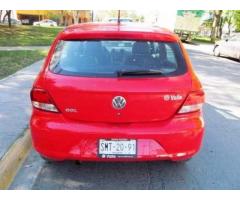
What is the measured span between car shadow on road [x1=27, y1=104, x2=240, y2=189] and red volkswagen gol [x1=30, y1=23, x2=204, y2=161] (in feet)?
1.21

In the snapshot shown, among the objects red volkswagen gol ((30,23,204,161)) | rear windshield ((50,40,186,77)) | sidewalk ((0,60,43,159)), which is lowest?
sidewalk ((0,60,43,159))

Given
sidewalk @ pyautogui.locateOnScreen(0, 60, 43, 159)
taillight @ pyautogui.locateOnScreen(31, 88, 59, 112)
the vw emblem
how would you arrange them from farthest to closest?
1. sidewalk @ pyautogui.locateOnScreen(0, 60, 43, 159)
2. taillight @ pyautogui.locateOnScreen(31, 88, 59, 112)
3. the vw emblem

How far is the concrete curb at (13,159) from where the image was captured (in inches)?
139

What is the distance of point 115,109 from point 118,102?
0.07 meters

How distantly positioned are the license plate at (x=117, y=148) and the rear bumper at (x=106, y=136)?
4 cm

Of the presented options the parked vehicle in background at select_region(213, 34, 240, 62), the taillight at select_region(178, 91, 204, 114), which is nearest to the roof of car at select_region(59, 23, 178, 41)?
the taillight at select_region(178, 91, 204, 114)

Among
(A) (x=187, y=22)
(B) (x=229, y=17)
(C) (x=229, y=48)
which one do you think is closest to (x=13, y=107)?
(C) (x=229, y=48)

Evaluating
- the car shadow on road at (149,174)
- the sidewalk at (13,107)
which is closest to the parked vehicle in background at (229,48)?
the sidewalk at (13,107)

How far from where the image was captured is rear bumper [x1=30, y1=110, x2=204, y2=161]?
322cm

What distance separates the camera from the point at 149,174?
3795 millimetres

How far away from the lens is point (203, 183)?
3.64 m

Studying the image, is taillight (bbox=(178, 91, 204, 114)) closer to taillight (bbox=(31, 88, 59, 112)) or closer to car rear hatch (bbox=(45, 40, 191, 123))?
car rear hatch (bbox=(45, 40, 191, 123))
